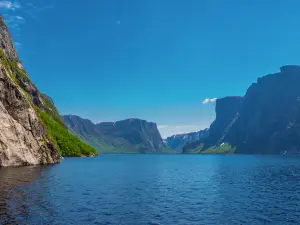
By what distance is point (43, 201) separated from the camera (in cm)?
4375

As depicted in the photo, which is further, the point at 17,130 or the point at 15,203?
the point at 17,130

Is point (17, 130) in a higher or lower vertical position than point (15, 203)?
higher

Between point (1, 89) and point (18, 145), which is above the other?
point (1, 89)

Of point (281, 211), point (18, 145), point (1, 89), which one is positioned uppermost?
point (1, 89)

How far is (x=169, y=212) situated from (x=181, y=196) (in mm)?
13783

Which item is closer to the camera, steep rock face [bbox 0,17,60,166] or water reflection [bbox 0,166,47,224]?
water reflection [bbox 0,166,47,224]

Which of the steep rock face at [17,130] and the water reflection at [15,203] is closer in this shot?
the water reflection at [15,203]

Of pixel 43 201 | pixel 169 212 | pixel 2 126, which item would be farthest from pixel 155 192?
pixel 2 126

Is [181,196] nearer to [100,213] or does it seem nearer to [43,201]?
[100,213]

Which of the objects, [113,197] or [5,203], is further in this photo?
[113,197]

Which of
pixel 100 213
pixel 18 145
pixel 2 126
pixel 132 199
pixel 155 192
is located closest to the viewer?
pixel 100 213

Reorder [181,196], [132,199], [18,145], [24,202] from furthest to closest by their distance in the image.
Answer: [18,145], [181,196], [132,199], [24,202]

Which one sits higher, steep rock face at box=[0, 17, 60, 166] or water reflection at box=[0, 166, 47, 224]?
steep rock face at box=[0, 17, 60, 166]

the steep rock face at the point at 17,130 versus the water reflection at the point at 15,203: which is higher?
the steep rock face at the point at 17,130
